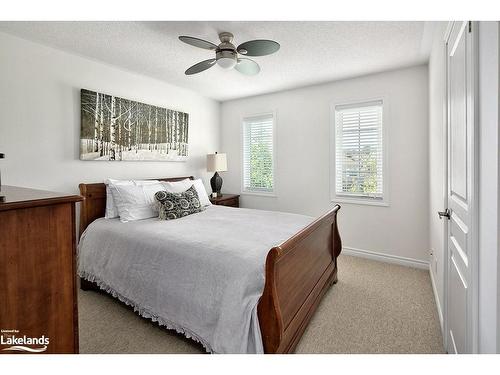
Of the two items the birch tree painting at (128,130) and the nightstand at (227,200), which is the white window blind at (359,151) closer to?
the nightstand at (227,200)

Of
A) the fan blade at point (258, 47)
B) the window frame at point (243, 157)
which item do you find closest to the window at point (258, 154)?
the window frame at point (243, 157)

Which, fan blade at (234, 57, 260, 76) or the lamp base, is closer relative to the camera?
fan blade at (234, 57, 260, 76)

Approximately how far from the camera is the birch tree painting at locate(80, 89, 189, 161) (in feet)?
9.60

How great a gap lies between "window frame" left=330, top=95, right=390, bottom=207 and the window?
1.00 metres

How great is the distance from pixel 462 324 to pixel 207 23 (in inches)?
106

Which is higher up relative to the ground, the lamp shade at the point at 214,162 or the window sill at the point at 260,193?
the lamp shade at the point at 214,162

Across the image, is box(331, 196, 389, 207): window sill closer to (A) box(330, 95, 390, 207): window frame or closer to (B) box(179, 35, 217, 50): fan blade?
(A) box(330, 95, 390, 207): window frame

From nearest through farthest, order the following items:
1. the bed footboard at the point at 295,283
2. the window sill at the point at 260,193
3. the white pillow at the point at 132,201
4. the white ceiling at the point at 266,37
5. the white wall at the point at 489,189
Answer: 1. the white wall at the point at 489,189
2. the bed footboard at the point at 295,283
3. the white ceiling at the point at 266,37
4. the white pillow at the point at 132,201
5. the window sill at the point at 260,193

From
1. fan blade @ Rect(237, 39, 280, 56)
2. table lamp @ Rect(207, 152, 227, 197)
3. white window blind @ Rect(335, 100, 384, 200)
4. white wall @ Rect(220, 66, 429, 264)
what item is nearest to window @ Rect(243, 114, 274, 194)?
white wall @ Rect(220, 66, 429, 264)

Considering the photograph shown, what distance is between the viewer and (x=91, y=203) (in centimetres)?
284

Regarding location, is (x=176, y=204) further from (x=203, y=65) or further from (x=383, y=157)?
(x=383, y=157)

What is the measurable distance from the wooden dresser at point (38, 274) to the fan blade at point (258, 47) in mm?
1731

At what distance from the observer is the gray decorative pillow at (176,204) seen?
2696 millimetres

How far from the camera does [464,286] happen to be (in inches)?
50.3
